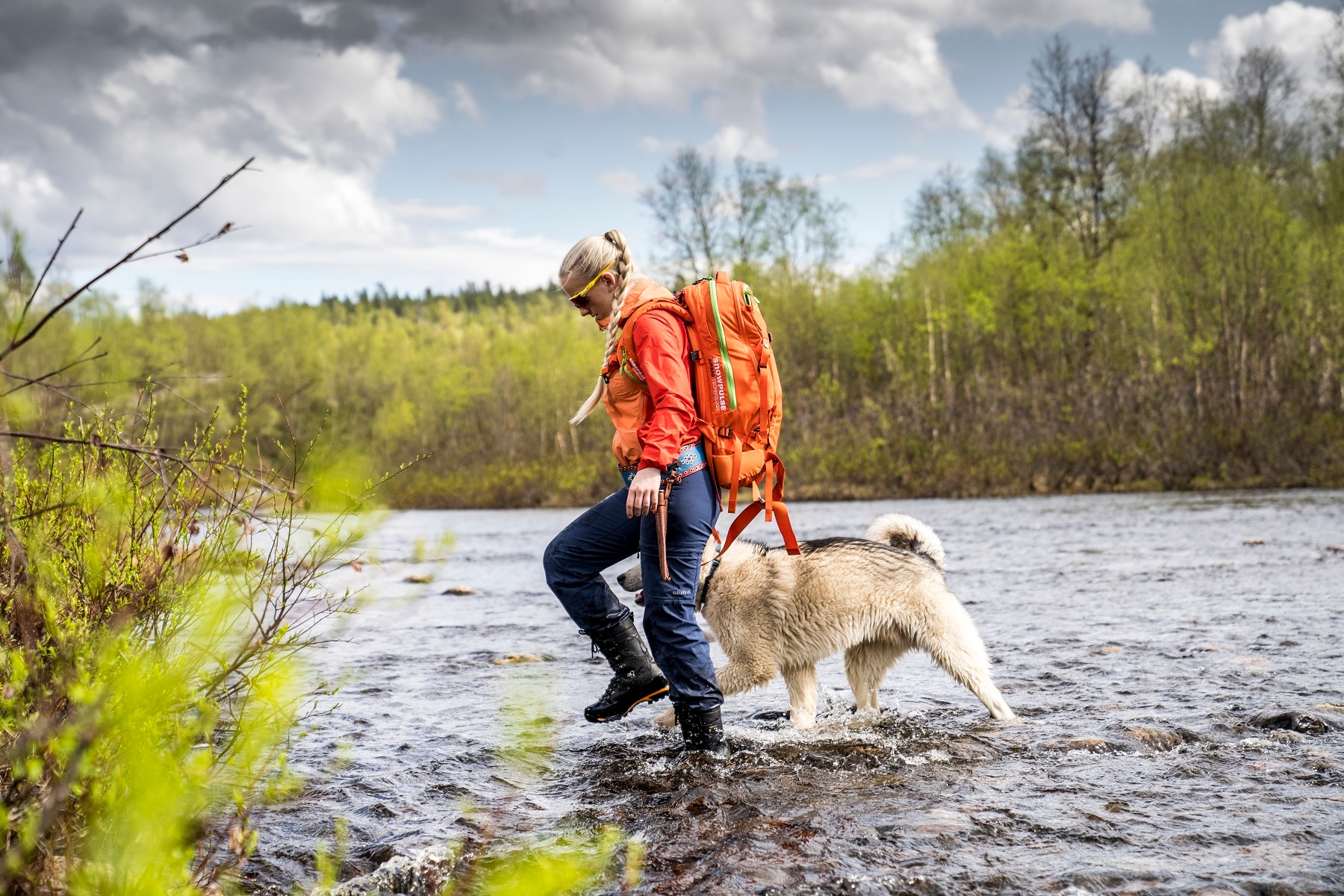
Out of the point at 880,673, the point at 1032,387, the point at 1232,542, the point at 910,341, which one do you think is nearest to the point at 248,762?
the point at 880,673

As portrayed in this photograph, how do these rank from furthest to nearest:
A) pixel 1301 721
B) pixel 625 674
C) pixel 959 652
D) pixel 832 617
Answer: pixel 832 617
pixel 959 652
pixel 625 674
pixel 1301 721

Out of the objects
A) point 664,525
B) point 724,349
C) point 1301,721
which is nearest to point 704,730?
point 664,525

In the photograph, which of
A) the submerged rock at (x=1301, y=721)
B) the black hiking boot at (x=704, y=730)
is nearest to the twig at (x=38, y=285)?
the black hiking boot at (x=704, y=730)

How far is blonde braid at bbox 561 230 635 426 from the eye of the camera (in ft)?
16.4

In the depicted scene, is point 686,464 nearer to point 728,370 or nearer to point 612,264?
point 728,370

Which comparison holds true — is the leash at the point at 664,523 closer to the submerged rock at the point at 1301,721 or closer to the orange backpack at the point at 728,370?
the orange backpack at the point at 728,370

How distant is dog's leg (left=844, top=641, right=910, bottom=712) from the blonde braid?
2412 mm

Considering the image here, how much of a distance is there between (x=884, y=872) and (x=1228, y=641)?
5.55 meters

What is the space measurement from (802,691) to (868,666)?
455mm

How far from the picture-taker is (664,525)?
4.88m

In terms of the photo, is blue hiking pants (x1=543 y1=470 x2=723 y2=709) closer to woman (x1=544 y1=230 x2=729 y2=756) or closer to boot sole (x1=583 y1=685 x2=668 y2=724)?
woman (x1=544 y1=230 x2=729 y2=756)

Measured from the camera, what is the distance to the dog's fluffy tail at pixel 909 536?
21.3 ft

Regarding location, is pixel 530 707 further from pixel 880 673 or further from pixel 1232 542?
pixel 1232 542

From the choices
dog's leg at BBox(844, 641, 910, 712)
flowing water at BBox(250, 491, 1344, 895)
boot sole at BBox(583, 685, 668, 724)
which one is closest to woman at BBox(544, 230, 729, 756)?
boot sole at BBox(583, 685, 668, 724)
